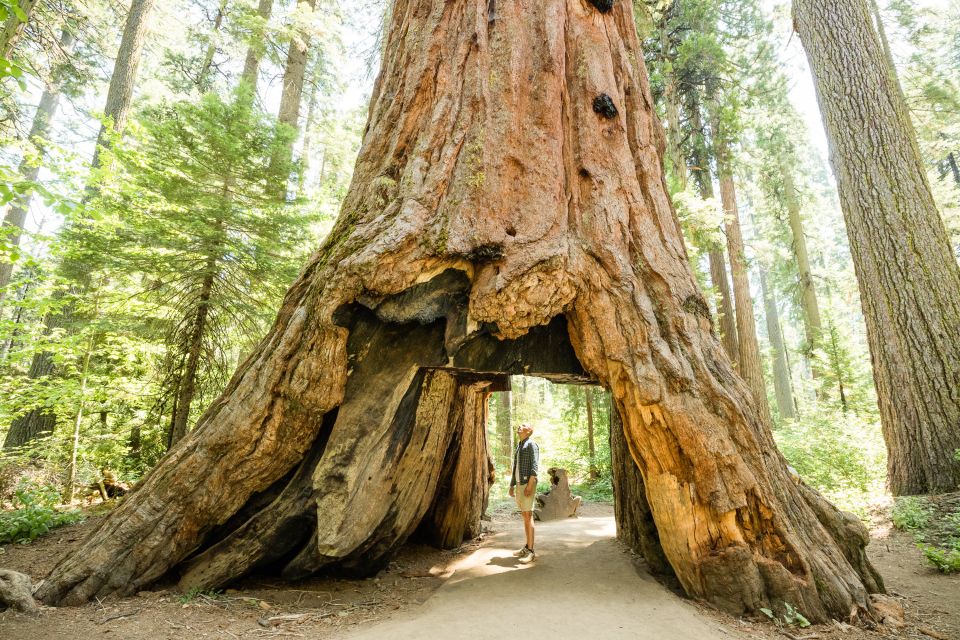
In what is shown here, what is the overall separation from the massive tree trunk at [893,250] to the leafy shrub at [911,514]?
460 mm

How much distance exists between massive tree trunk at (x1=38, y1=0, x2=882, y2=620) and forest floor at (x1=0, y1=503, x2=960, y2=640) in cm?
24

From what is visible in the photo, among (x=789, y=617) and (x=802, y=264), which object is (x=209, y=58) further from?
(x=802, y=264)

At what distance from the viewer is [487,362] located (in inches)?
166

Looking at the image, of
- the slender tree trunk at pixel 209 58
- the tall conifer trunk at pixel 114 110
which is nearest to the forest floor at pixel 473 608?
the tall conifer trunk at pixel 114 110

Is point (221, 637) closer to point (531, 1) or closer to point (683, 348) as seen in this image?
point (683, 348)

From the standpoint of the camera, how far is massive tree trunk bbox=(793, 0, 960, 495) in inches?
221

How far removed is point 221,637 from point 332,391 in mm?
1857

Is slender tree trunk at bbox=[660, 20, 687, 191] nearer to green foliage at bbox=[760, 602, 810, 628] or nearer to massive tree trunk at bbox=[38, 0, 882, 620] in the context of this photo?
massive tree trunk at bbox=[38, 0, 882, 620]

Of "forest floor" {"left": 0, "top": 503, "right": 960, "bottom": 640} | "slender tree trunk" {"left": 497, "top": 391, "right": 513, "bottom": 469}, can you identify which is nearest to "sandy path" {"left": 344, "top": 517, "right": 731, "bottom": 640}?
"forest floor" {"left": 0, "top": 503, "right": 960, "bottom": 640}

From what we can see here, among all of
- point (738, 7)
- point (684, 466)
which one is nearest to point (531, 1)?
point (684, 466)

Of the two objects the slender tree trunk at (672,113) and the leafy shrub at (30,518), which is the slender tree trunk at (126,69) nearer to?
the leafy shrub at (30,518)

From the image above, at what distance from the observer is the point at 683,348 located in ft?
12.7

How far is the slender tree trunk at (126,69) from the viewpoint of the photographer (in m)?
10.2

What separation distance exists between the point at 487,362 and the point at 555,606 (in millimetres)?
2000
